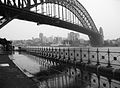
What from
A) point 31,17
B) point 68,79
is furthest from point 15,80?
point 31,17

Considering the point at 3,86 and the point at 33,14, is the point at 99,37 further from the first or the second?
the point at 3,86

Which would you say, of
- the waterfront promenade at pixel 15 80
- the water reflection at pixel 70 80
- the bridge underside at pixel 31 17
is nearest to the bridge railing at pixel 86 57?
the water reflection at pixel 70 80

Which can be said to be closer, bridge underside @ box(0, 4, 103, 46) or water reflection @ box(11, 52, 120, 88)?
water reflection @ box(11, 52, 120, 88)

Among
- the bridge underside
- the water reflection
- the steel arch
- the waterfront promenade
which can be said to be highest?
the steel arch

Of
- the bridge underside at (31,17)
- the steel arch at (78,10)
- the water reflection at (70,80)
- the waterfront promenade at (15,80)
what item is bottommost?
the water reflection at (70,80)

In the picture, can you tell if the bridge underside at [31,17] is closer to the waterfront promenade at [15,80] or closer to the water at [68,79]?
the water at [68,79]

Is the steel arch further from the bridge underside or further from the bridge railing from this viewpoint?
the bridge railing

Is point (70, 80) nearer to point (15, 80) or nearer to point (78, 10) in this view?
point (15, 80)

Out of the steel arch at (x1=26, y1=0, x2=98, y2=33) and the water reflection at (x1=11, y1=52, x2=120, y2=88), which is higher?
the steel arch at (x1=26, y1=0, x2=98, y2=33)

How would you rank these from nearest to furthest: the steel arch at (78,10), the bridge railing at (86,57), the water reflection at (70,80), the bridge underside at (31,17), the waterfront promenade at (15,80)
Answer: the waterfront promenade at (15,80) < the water reflection at (70,80) < the bridge railing at (86,57) < the bridge underside at (31,17) < the steel arch at (78,10)

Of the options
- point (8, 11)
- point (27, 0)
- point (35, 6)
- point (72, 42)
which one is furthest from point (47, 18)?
point (72, 42)

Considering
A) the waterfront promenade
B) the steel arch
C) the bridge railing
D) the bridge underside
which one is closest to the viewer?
the waterfront promenade

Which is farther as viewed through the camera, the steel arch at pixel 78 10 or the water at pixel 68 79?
the steel arch at pixel 78 10

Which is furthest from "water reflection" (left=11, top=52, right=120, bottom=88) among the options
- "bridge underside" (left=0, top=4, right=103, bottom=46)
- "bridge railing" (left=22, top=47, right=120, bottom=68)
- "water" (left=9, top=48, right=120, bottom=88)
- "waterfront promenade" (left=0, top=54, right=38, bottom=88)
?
"bridge underside" (left=0, top=4, right=103, bottom=46)
